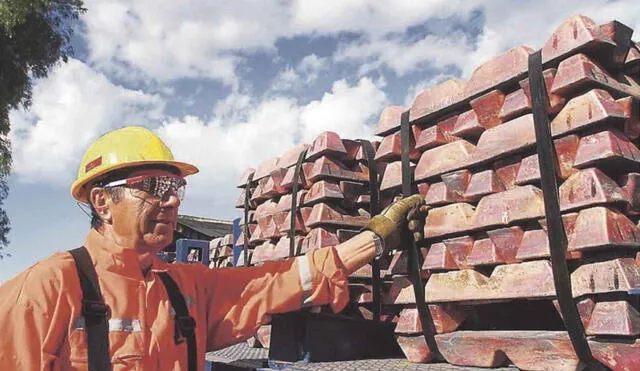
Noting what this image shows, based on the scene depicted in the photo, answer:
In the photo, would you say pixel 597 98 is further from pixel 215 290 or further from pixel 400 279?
pixel 215 290

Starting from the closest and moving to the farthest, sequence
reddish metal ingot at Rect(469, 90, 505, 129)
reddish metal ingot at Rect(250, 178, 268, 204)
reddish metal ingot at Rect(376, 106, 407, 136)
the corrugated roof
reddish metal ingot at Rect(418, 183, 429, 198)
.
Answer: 1. reddish metal ingot at Rect(469, 90, 505, 129)
2. reddish metal ingot at Rect(418, 183, 429, 198)
3. reddish metal ingot at Rect(376, 106, 407, 136)
4. reddish metal ingot at Rect(250, 178, 268, 204)
5. the corrugated roof

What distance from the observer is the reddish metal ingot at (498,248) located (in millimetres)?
2775

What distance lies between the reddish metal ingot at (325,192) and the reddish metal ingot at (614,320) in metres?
1.92

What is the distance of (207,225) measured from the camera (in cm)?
1322

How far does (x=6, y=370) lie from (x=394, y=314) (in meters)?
2.41

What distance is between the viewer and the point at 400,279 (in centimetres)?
346

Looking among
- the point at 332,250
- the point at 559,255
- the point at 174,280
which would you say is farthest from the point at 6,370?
the point at 559,255

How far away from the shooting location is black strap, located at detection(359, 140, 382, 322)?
148 inches

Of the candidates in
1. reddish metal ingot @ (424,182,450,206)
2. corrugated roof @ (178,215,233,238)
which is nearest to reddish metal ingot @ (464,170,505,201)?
reddish metal ingot @ (424,182,450,206)

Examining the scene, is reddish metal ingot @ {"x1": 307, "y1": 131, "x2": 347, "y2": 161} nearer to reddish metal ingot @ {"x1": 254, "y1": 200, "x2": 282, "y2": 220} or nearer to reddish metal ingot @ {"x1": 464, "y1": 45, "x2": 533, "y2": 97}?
reddish metal ingot @ {"x1": 254, "y1": 200, "x2": 282, "y2": 220}

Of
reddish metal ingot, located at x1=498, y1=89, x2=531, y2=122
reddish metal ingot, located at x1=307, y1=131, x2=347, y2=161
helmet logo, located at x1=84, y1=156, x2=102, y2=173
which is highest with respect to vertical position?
reddish metal ingot, located at x1=307, y1=131, x2=347, y2=161

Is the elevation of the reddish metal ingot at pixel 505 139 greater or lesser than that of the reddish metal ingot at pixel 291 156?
lesser

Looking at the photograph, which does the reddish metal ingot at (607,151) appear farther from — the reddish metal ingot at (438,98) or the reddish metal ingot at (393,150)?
the reddish metal ingot at (393,150)

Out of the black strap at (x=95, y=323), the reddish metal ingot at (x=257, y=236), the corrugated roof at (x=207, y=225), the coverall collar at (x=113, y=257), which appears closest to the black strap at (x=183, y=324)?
the coverall collar at (x=113, y=257)
